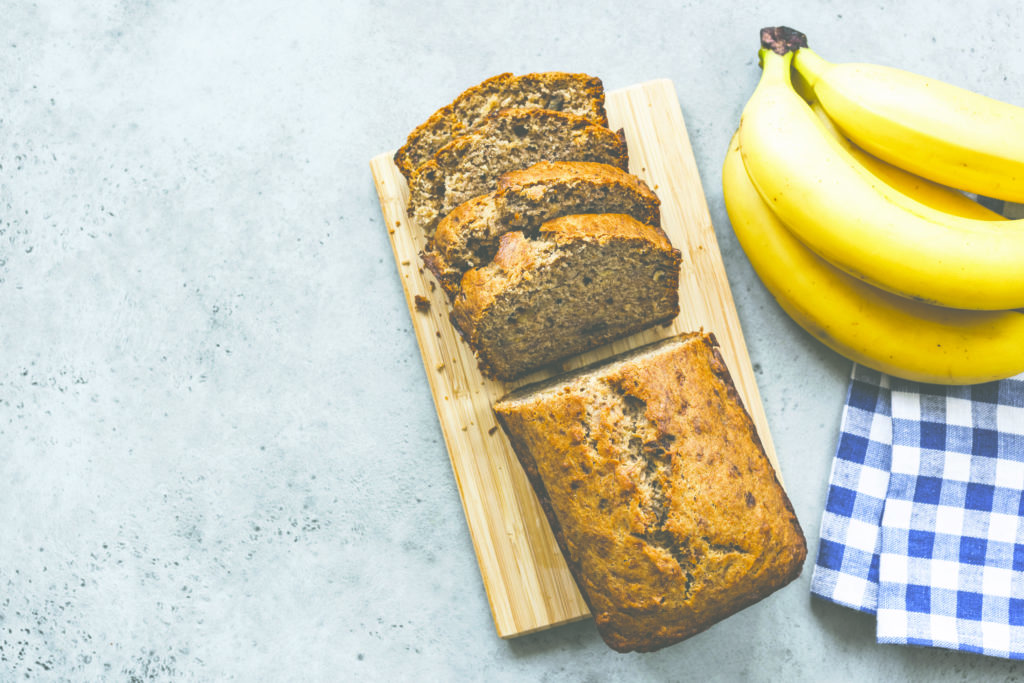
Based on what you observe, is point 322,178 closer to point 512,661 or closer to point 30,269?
point 30,269

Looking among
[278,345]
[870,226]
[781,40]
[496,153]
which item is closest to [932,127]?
[870,226]

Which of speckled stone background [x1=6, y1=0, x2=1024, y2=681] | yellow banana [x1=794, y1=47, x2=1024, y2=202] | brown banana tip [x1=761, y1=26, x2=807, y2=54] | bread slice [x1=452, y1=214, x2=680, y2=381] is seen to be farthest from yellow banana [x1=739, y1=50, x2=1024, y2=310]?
speckled stone background [x1=6, y1=0, x2=1024, y2=681]

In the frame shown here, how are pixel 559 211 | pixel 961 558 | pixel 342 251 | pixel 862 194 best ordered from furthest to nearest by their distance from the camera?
1. pixel 342 251
2. pixel 961 558
3. pixel 559 211
4. pixel 862 194

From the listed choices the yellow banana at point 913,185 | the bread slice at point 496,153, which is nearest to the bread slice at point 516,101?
the bread slice at point 496,153

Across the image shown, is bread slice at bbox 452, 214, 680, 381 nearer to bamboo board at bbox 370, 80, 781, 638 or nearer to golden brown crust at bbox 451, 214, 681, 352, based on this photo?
golden brown crust at bbox 451, 214, 681, 352

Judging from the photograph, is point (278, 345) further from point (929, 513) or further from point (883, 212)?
point (929, 513)

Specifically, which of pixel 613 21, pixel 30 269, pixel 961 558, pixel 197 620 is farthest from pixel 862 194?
pixel 30 269
